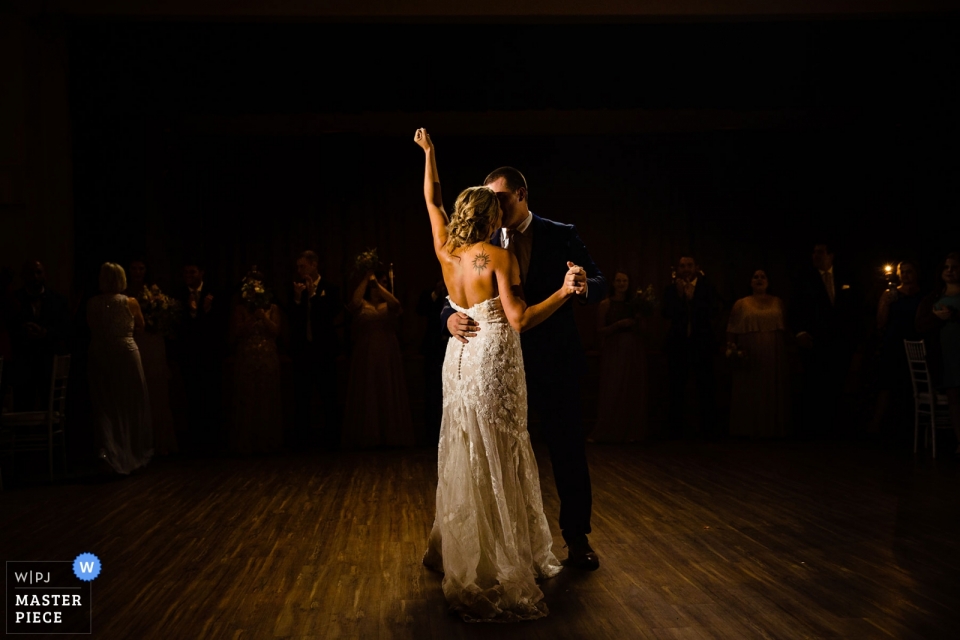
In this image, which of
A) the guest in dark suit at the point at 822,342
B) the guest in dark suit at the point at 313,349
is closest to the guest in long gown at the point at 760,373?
the guest in dark suit at the point at 822,342

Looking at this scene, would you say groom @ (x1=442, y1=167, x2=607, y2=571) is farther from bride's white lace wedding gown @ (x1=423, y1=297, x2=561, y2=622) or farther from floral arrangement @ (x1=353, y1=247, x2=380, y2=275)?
floral arrangement @ (x1=353, y1=247, x2=380, y2=275)

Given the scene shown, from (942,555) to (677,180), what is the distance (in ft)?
26.6

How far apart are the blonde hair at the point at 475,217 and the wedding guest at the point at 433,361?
435 cm

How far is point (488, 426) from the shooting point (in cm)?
329

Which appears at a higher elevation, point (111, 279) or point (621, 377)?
point (111, 279)

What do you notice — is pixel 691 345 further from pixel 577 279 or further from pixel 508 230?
pixel 577 279

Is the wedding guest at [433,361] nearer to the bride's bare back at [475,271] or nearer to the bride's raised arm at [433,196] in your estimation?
the bride's raised arm at [433,196]

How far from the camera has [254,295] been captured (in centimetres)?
744

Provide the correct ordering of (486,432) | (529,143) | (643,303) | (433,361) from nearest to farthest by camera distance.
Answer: (486,432), (433,361), (643,303), (529,143)

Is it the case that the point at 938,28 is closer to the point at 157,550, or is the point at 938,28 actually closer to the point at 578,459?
the point at 578,459

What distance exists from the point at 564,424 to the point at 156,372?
5071 millimetres

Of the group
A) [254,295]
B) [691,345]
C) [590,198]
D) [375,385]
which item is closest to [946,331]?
[691,345]

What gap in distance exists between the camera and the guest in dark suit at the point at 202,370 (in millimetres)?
7746

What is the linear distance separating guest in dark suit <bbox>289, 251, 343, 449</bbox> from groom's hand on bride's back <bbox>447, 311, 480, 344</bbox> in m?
4.51
